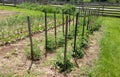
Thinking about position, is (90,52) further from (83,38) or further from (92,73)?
(92,73)

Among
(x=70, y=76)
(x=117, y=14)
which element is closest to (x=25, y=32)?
(x=70, y=76)

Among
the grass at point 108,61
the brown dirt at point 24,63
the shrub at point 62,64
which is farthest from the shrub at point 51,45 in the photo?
the grass at point 108,61

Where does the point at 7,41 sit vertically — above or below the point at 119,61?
above

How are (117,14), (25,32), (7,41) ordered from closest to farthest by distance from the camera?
(7,41), (25,32), (117,14)

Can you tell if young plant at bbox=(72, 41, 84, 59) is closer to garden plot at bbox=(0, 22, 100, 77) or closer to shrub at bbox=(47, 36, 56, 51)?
garden plot at bbox=(0, 22, 100, 77)

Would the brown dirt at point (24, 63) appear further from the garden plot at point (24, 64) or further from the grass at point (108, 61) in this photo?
the grass at point (108, 61)

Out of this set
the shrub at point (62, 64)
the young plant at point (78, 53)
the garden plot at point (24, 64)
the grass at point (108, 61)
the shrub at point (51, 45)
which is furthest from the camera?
the shrub at point (51, 45)

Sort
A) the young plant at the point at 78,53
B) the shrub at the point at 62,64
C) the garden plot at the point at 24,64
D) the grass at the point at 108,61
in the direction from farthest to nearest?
the young plant at the point at 78,53, the grass at the point at 108,61, the shrub at the point at 62,64, the garden plot at the point at 24,64

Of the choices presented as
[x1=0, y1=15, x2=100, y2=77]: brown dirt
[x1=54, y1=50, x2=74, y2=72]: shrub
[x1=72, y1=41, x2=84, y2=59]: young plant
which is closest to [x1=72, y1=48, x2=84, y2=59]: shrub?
[x1=72, y1=41, x2=84, y2=59]: young plant

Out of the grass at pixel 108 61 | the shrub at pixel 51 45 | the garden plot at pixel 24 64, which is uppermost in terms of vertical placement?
the shrub at pixel 51 45

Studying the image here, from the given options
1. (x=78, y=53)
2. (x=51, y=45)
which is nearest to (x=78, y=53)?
(x=78, y=53)

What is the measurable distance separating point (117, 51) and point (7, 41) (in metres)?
4.89

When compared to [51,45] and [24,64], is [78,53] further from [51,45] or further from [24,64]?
[24,64]

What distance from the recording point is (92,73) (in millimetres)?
6500
